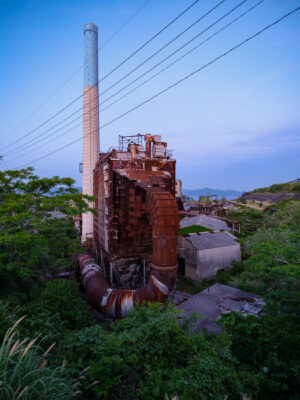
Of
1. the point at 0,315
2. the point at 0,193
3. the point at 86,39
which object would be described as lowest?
the point at 0,315

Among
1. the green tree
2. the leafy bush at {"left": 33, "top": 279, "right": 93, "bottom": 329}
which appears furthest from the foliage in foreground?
the green tree

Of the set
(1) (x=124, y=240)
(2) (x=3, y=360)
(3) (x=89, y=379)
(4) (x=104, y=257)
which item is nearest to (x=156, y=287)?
(1) (x=124, y=240)

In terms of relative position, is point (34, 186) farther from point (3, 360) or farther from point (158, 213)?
point (3, 360)

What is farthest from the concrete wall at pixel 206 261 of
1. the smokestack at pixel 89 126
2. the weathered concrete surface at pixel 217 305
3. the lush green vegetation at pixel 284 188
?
the lush green vegetation at pixel 284 188

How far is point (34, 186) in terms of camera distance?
1270cm

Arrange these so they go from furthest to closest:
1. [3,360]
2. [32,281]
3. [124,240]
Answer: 1. [124,240]
2. [32,281]
3. [3,360]

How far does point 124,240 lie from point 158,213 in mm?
5931

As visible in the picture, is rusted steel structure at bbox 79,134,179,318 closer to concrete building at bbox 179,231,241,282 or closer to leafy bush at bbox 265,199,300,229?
concrete building at bbox 179,231,241,282

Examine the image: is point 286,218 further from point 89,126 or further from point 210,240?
point 89,126

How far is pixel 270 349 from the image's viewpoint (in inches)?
302

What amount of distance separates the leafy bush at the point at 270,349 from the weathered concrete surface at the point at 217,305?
54.9 inches

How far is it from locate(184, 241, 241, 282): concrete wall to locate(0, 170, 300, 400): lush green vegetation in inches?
369

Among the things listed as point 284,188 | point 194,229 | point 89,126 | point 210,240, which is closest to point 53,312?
point 210,240

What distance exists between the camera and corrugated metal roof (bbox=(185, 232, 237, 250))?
19.8 m
